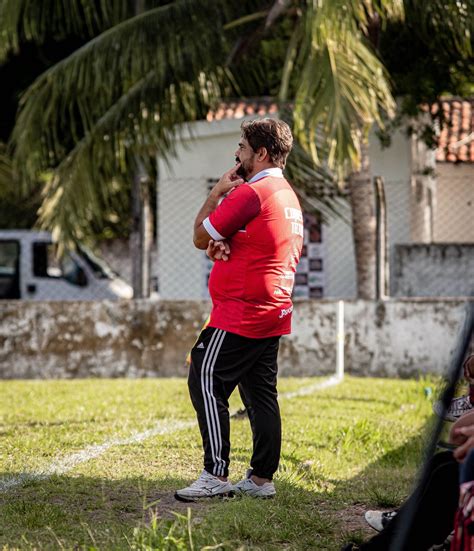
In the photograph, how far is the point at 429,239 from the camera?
55.5ft

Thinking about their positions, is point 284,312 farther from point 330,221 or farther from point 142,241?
point 330,221

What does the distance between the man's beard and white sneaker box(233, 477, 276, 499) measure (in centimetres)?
154

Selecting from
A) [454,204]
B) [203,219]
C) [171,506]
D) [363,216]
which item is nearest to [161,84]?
[363,216]

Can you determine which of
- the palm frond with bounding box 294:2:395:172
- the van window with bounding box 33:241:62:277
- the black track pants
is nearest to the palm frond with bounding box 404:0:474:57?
the palm frond with bounding box 294:2:395:172

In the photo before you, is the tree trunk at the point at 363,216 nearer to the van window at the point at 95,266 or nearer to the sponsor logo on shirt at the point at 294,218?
the sponsor logo on shirt at the point at 294,218

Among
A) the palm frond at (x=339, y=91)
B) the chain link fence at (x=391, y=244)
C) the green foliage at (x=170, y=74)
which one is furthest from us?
the chain link fence at (x=391, y=244)

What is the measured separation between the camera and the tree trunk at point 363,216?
12492 mm

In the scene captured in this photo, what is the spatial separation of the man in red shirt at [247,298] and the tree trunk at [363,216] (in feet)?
23.0

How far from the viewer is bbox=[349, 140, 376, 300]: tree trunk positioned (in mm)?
12492

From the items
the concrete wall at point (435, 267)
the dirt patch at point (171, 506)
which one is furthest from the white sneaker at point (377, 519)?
the concrete wall at point (435, 267)

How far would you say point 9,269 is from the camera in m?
20.4

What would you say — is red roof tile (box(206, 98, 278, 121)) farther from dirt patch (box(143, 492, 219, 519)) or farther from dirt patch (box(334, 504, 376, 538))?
dirt patch (box(143, 492, 219, 519))

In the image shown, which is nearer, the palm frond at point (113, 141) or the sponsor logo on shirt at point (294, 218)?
the sponsor logo on shirt at point (294, 218)

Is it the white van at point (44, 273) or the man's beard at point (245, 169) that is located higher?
the man's beard at point (245, 169)
